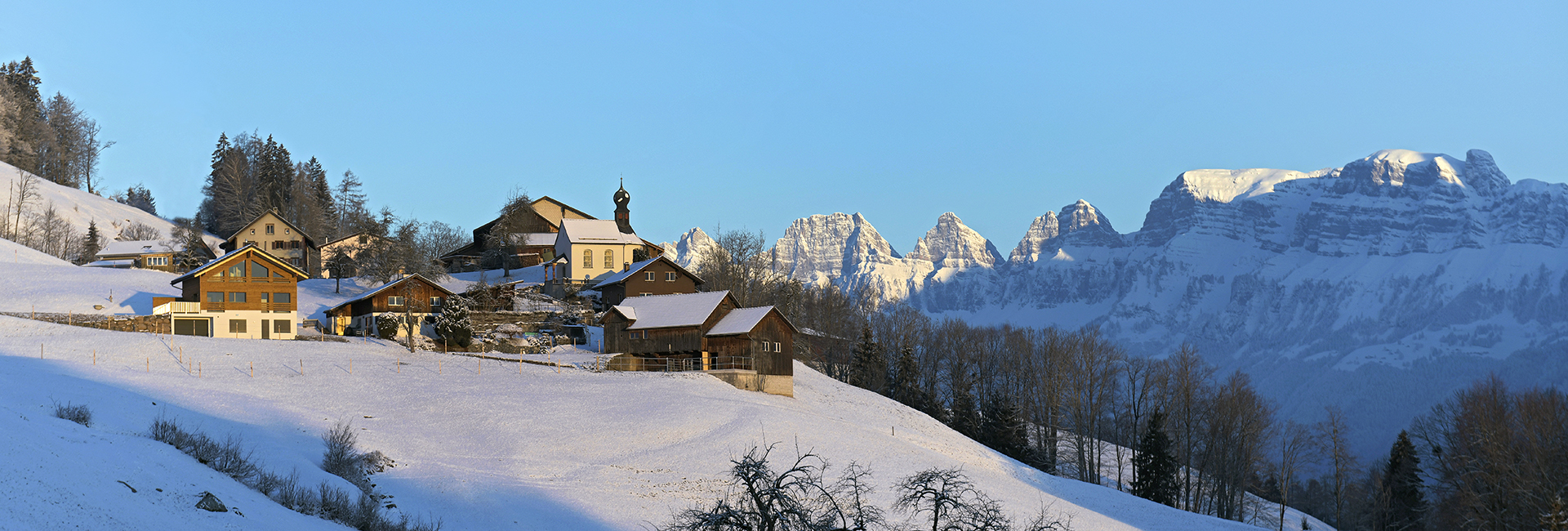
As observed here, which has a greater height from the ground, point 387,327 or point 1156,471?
point 387,327

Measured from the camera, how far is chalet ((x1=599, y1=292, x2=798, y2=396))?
67.3m

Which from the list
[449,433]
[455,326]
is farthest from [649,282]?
[449,433]

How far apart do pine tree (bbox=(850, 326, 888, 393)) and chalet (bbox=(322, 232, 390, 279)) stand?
4330 centimetres

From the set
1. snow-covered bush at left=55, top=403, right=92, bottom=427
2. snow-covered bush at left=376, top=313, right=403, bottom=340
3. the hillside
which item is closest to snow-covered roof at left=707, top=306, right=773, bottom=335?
the hillside

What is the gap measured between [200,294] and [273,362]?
56.0 feet

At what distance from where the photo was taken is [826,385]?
74.2 m

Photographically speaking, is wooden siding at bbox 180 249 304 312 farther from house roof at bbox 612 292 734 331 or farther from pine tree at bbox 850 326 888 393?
pine tree at bbox 850 326 888 393

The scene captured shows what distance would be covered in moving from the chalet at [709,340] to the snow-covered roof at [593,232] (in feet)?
76.4

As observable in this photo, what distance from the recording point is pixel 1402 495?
2896 inches

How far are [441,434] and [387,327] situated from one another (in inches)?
1202

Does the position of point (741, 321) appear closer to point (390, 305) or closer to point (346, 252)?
point (390, 305)

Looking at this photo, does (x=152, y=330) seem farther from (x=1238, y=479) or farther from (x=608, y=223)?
(x=1238, y=479)

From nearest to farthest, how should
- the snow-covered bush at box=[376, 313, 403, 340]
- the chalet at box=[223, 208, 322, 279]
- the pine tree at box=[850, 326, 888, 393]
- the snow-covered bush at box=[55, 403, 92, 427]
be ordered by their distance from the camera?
the snow-covered bush at box=[55, 403, 92, 427] < the snow-covered bush at box=[376, 313, 403, 340] < the pine tree at box=[850, 326, 888, 393] < the chalet at box=[223, 208, 322, 279]

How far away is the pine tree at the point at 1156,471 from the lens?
7000 cm
